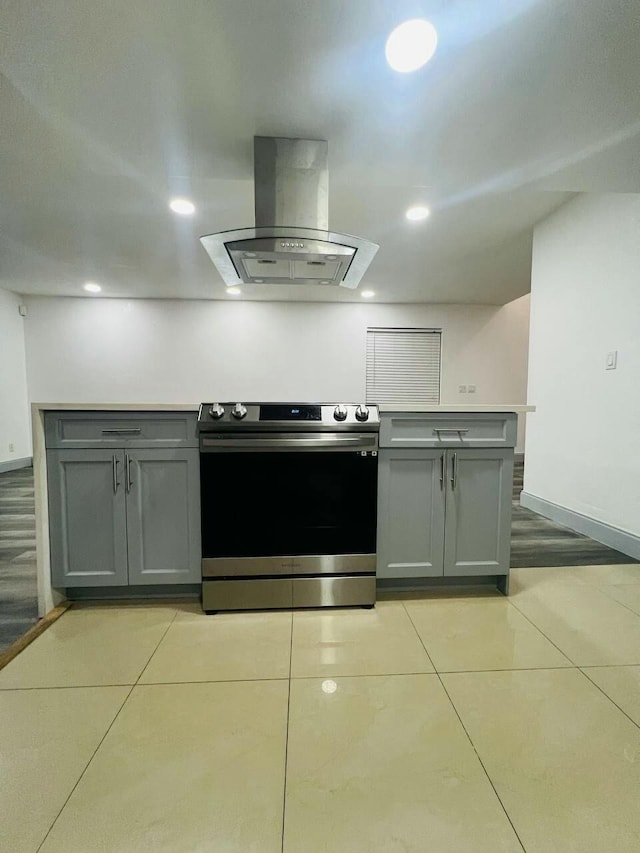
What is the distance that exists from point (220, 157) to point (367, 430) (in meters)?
1.63

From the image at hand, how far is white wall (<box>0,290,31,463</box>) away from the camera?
4.75 m

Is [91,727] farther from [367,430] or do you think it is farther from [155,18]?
[155,18]

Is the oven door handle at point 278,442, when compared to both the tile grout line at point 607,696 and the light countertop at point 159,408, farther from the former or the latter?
the tile grout line at point 607,696

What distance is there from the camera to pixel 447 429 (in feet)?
5.91

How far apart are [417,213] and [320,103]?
1.50m

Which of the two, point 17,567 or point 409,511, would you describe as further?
point 17,567

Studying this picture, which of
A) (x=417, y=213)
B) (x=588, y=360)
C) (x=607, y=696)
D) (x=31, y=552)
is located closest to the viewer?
(x=607, y=696)

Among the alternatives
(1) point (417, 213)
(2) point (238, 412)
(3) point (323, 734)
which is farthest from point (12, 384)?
(3) point (323, 734)

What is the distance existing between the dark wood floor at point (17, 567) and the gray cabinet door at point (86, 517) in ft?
0.71

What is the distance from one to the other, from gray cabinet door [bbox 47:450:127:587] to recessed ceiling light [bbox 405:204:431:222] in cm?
262

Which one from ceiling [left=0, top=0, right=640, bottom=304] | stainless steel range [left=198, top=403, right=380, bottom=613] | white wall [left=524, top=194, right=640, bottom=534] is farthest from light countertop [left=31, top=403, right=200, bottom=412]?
white wall [left=524, top=194, right=640, bottom=534]

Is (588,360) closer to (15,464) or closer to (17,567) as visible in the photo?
(17,567)

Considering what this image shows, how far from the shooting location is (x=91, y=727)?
1.10 meters

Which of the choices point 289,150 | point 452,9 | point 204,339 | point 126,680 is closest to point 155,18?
point 289,150
